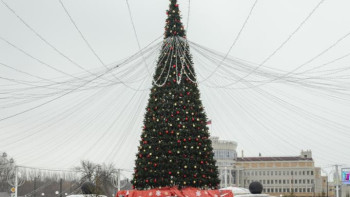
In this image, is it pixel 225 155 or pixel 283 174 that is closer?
pixel 283 174

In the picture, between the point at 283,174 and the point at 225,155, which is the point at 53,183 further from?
the point at 283,174

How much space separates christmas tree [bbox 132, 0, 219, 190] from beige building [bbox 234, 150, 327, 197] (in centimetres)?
10702

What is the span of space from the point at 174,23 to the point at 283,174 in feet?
369

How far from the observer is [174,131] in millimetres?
18906

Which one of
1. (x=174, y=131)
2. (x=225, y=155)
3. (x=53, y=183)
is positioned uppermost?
(x=225, y=155)

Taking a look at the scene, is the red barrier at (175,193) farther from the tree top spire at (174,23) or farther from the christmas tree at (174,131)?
the tree top spire at (174,23)

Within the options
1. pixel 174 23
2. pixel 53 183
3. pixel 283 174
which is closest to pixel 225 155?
pixel 283 174

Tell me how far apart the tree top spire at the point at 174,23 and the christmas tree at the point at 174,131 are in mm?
39

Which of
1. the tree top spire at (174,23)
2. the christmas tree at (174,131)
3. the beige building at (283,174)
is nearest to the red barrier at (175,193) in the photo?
the christmas tree at (174,131)

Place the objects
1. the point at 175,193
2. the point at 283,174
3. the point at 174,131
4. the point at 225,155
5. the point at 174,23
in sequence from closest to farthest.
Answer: the point at 175,193 → the point at 174,131 → the point at 174,23 → the point at 283,174 → the point at 225,155

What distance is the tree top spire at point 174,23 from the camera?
19656mm

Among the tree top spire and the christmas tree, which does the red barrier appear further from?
the tree top spire

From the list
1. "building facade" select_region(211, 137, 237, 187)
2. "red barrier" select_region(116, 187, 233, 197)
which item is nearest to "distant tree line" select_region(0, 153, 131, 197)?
"building facade" select_region(211, 137, 237, 187)

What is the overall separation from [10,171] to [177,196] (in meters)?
57.0
